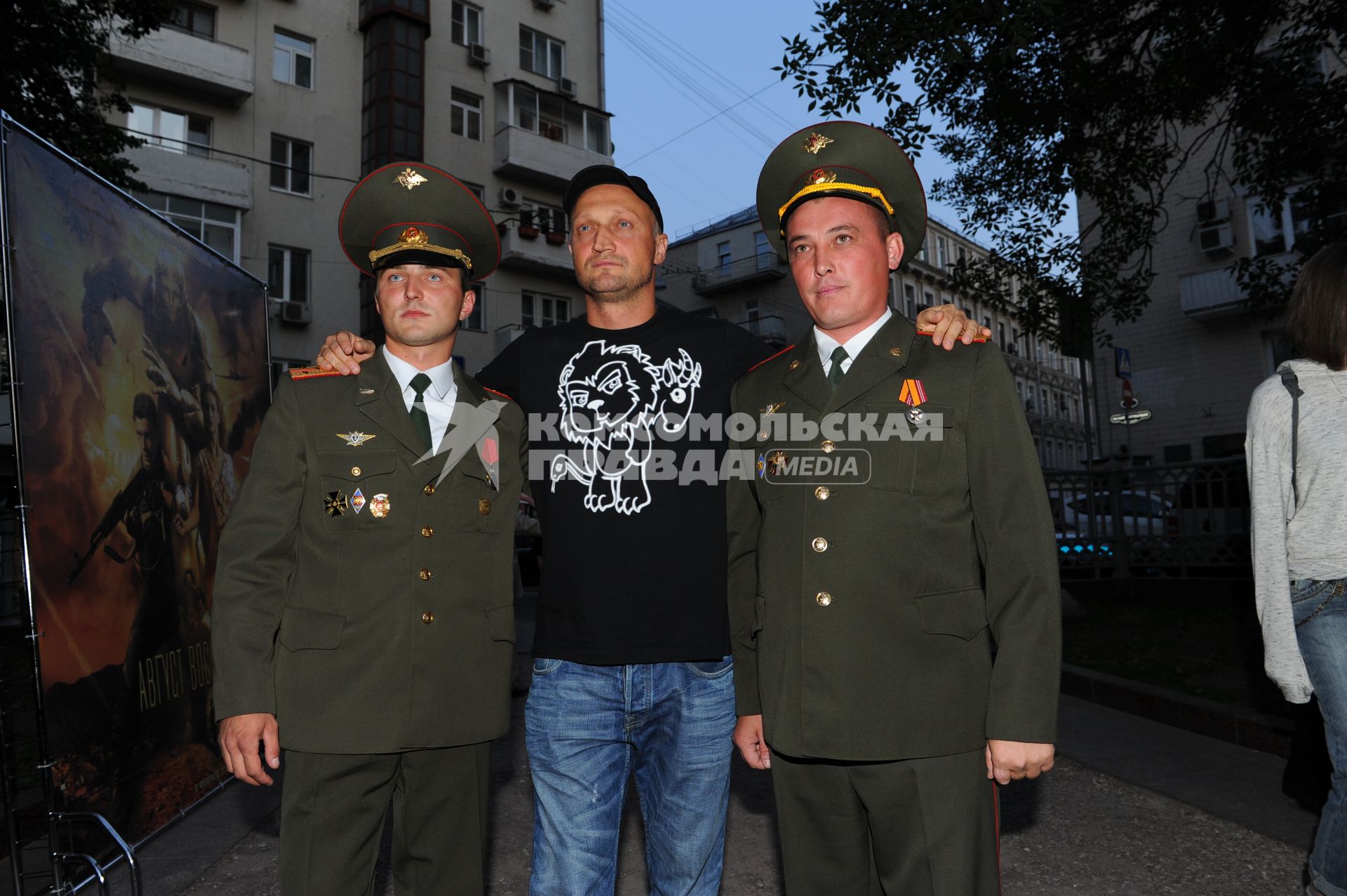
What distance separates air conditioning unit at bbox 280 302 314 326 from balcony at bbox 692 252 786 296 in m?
24.7

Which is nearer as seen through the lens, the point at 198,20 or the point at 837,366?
the point at 837,366

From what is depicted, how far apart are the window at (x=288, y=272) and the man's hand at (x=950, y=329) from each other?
22.9m

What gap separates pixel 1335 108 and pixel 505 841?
9614 millimetres

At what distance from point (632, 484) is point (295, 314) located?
22.0m

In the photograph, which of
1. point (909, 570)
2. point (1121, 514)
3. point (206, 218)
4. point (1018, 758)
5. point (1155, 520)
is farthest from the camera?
point (206, 218)

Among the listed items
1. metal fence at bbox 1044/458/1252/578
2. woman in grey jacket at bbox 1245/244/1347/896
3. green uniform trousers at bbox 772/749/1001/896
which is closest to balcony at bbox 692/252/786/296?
metal fence at bbox 1044/458/1252/578

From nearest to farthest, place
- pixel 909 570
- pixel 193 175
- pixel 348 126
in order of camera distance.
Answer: pixel 909 570
pixel 193 175
pixel 348 126

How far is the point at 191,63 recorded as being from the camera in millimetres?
21688

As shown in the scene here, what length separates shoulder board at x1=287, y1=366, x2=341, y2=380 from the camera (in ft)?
9.09

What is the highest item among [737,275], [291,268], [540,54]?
[540,54]

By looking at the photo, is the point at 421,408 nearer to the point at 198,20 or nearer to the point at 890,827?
the point at 890,827

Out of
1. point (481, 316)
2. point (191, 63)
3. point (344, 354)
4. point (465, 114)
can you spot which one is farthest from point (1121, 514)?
point (191, 63)

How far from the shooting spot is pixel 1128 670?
7.97 meters

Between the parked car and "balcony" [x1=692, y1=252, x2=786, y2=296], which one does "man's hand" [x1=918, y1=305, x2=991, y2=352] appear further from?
"balcony" [x1=692, y1=252, x2=786, y2=296]
